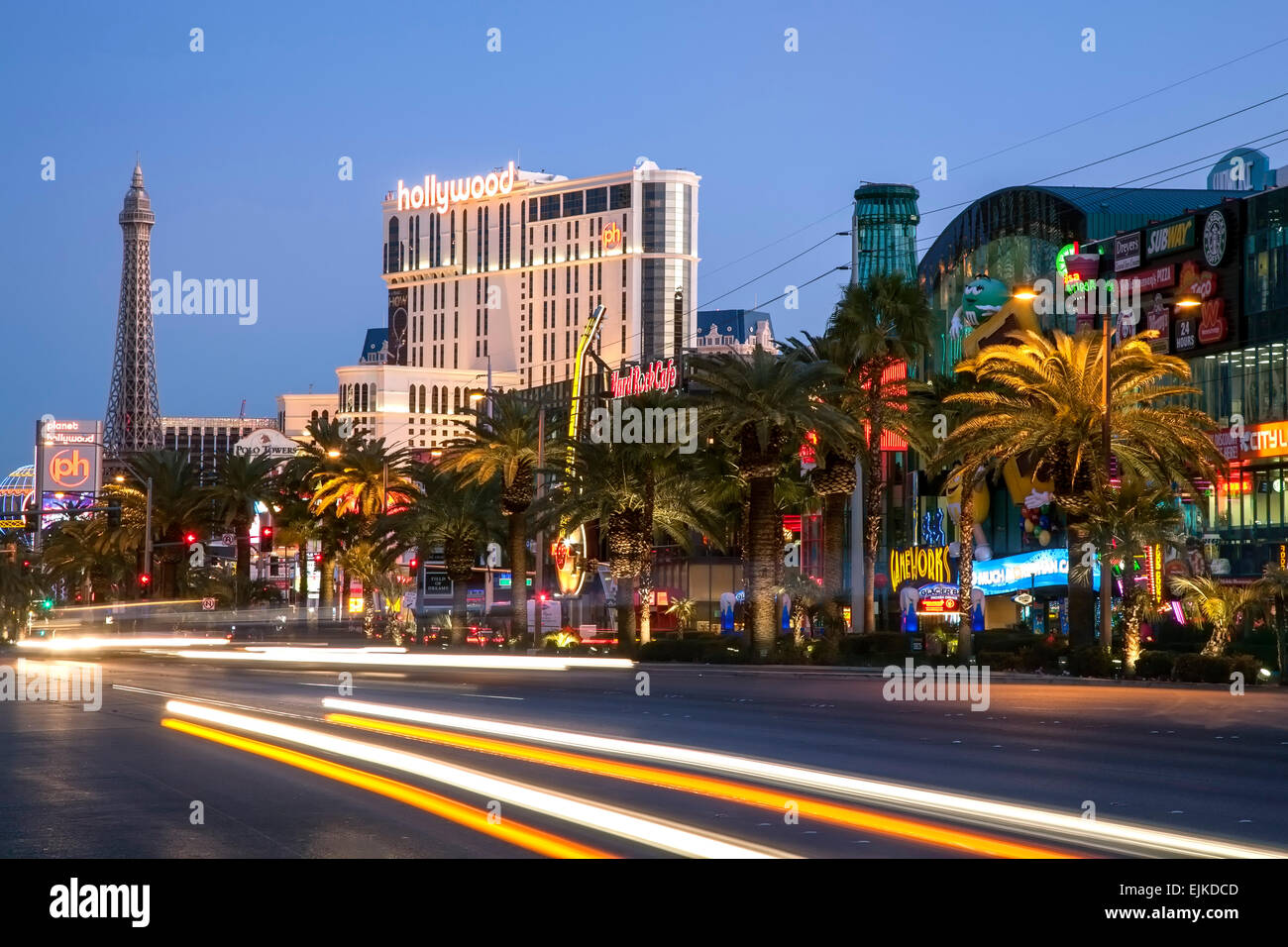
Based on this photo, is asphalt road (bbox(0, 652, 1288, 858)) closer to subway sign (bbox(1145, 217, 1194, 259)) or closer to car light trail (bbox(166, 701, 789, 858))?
car light trail (bbox(166, 701, 789, 858))

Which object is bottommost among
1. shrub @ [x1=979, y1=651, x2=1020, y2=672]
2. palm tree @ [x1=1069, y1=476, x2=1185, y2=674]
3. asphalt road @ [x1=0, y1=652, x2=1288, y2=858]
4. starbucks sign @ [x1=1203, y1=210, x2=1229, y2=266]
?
shrub @ [x1=979, y1=651, x2=1020, y2=672]

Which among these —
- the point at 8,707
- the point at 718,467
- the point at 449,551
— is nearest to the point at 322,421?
the point at 449,551

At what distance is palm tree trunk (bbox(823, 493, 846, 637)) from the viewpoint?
183 ft

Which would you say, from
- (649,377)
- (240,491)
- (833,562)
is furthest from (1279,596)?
(649,377)

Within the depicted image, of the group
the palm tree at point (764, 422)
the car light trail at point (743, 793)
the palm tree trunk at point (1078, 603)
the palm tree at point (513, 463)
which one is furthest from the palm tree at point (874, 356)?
the car light trail at point (743, 793)

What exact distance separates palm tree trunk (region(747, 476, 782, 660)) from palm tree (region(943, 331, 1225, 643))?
7.53 meters

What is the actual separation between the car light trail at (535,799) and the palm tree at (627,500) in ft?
117

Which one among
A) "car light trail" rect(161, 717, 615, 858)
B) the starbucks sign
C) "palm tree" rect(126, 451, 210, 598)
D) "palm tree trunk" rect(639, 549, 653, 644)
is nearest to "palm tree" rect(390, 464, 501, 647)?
"palm tree trunk" rect(639, 549, 653, 644)

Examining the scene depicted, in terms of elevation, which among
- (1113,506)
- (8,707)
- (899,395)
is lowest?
(8,707)

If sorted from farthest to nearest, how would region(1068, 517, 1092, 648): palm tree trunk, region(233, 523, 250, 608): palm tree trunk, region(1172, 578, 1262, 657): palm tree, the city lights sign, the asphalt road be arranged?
region(233, 523, 250, 608): palm tree trunk
the city lights sign
region(1068, 517, 1092, 648): palm tree trunk
region(1172, 578, 1262, 657): palm tree
the asphalt road

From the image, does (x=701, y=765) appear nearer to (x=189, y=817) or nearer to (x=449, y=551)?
(x=189, y=817)

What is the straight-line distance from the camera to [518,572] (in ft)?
223

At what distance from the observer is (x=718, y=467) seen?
61.2 m
